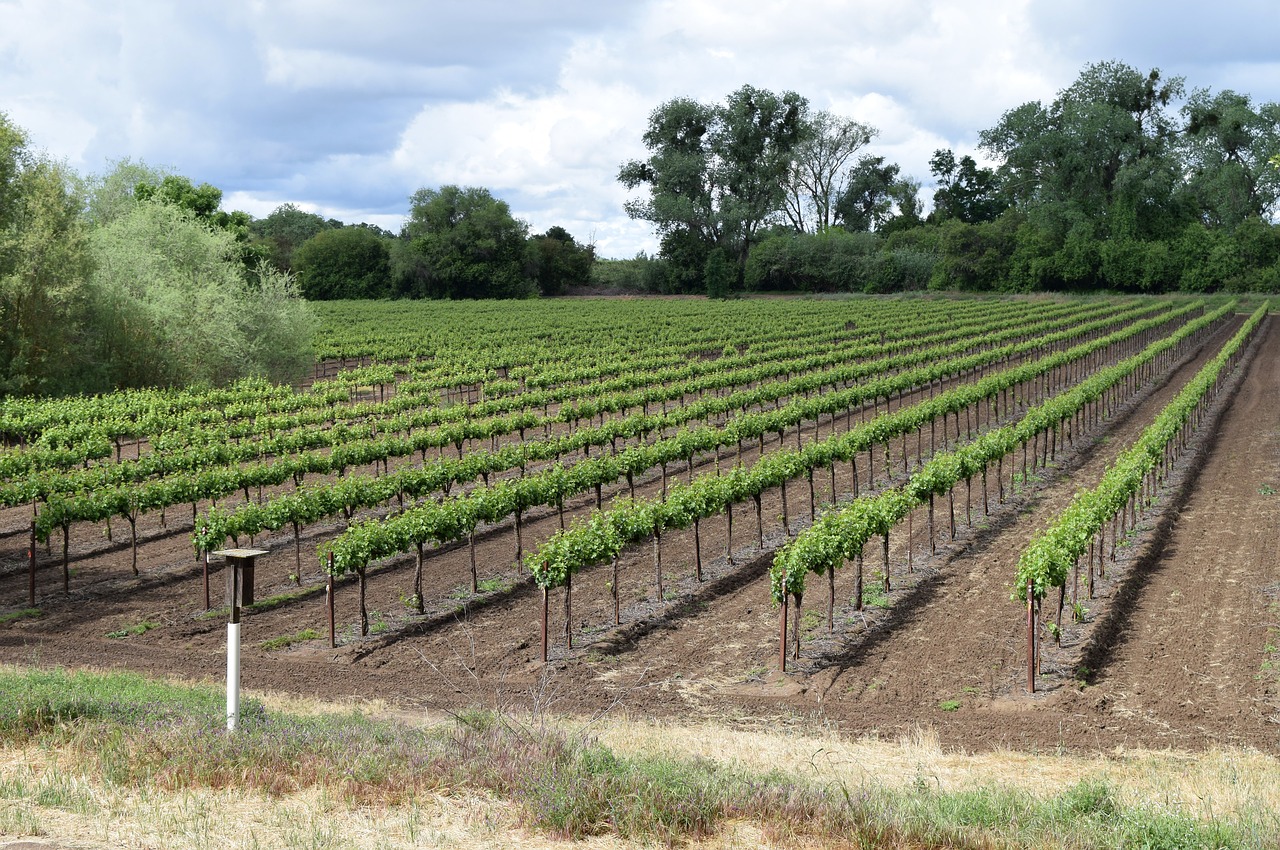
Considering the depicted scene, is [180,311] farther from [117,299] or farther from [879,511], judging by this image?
[879,511]

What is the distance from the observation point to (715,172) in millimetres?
120875

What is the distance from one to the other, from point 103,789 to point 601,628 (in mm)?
9651

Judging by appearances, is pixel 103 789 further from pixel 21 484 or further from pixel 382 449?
pixel 382 449

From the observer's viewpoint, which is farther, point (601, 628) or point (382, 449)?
point (382, 449)

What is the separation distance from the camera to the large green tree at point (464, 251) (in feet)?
383

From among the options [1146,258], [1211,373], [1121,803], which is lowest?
[1121,803]

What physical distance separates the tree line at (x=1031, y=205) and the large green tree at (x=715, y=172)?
16 centimetres

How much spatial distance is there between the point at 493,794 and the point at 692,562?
12.7m

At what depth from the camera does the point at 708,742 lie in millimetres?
11688

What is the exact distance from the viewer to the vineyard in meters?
14.8

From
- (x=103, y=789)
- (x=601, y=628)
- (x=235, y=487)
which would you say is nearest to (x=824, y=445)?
(x=601, y=628)

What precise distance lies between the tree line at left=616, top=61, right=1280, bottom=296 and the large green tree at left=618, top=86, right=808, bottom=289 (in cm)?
16

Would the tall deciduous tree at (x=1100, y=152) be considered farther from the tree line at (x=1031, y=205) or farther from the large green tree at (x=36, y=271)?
the large green tree at (x=36, y=271)

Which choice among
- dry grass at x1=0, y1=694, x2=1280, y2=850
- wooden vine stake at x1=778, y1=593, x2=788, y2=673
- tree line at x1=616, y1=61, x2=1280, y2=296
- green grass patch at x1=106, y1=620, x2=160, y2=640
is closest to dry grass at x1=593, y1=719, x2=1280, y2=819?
dry grass at x1=0, y1=694, x2=1280, y2=850
